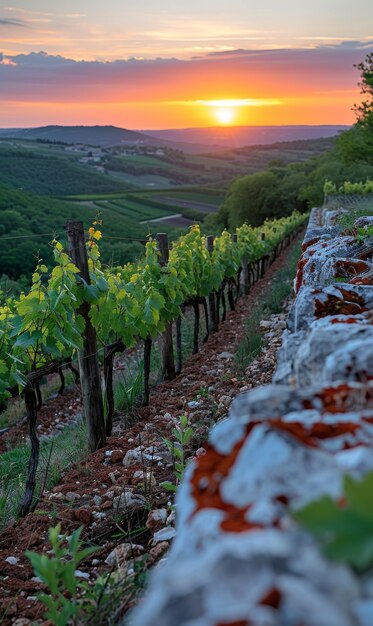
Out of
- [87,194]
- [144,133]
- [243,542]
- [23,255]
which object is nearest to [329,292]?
[243,542]

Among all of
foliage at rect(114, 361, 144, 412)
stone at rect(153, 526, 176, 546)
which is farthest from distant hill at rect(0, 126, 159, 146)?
stone at rect(153, 526, 176, 546)

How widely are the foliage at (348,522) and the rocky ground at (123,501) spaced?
6.42 ft

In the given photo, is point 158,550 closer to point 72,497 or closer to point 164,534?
point 164,534

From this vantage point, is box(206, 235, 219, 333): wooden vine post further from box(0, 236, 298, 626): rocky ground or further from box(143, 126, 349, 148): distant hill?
box(143, 126, 349, 148): distant hill

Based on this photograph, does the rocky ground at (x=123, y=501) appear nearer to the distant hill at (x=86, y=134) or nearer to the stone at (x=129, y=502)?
the stone at (x=129, y=502)

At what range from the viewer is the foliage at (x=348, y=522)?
36.4 inches

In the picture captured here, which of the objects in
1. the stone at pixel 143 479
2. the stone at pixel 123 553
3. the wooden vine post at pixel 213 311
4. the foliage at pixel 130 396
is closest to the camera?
the stone at pixel 123 553

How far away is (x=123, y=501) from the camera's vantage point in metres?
4.36

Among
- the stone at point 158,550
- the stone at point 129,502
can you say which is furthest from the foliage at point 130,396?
the stone at point 158,550

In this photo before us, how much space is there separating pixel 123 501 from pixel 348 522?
3636mm

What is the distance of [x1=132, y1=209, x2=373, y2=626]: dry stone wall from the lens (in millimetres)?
950

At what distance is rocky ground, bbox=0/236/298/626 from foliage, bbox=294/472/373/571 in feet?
6.42

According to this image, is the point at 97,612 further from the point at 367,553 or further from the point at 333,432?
the point at 367,553

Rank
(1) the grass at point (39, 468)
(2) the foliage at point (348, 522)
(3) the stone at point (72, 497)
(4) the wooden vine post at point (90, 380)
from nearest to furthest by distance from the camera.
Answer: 1. (2) the foliage at point (348, 522)
2. (3) the stone at point (72, 497)
3. (1) the grass at point (39, 468)
4. (4) the wooden vine post at point (90, 380)
